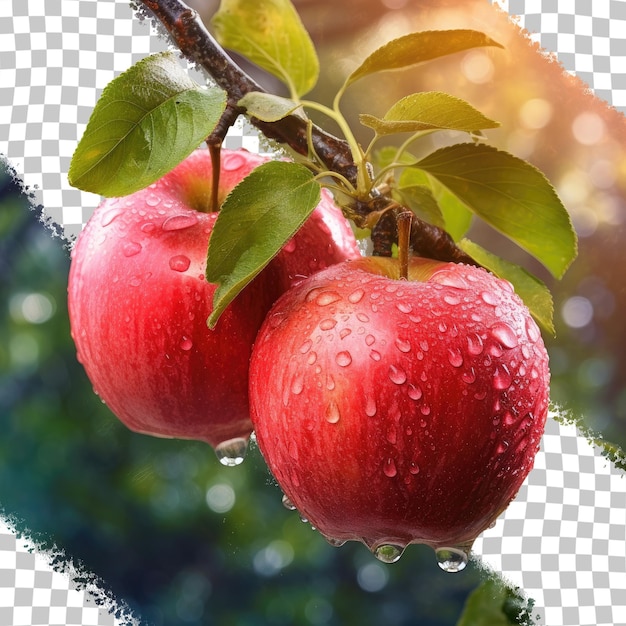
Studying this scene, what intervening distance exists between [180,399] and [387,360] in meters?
0.10

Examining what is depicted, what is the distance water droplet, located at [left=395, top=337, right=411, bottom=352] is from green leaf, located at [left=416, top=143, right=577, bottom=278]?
0.28 feet

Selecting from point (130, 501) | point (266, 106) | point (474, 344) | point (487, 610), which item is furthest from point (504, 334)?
point (130, 501)

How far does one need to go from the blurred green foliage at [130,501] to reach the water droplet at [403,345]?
2.62ft

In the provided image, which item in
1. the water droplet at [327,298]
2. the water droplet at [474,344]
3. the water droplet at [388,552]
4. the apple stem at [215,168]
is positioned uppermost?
the apple stem at [215,168]

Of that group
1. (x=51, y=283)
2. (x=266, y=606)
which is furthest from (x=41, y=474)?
(x=266, y=606)

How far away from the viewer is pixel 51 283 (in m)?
1.13

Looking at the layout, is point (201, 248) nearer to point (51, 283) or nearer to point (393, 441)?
point (393, 441)

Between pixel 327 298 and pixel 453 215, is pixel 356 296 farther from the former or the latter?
pixel 453 215

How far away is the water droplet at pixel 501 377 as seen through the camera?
0.29 metres

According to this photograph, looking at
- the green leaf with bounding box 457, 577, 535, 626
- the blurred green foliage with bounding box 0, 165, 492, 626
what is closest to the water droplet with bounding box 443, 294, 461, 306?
the green leaf with bounding box 457, 577, 535, 626

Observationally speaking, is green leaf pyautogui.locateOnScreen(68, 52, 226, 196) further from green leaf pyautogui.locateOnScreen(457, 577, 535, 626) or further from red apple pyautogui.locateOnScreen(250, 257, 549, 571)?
green leaf pyautogui.locateOnScreen(457, 577, 535, 626)

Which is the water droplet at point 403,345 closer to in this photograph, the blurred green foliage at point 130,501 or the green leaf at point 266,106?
the green leaf at point 266,106

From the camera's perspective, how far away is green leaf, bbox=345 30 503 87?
342mm

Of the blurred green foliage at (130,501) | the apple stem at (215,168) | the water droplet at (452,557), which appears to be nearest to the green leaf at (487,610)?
the water droplet at (452,557)
